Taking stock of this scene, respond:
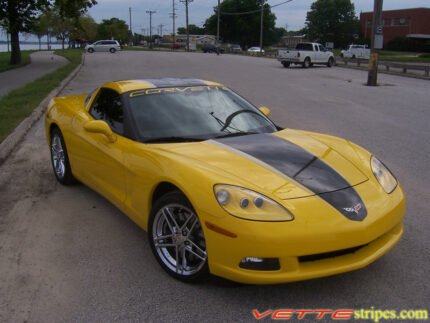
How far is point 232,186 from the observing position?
9.97 ft

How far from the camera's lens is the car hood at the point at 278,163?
124 inches

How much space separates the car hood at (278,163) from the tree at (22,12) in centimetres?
2482

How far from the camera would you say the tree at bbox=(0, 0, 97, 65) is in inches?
1037

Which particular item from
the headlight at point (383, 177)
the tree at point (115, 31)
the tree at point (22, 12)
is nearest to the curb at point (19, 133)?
the headlight at point (383, 177)

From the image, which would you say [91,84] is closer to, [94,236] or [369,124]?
[369,124]

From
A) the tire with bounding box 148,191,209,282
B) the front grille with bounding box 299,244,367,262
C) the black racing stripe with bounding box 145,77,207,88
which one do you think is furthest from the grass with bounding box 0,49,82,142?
the front grille with bounding box 299,244,367,262

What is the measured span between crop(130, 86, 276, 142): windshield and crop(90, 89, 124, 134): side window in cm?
17

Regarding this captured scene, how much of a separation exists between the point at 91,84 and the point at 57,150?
41.5 ft

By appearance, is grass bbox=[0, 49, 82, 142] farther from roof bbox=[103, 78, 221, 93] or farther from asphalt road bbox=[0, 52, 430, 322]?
A: roof bbox=[103, 78, 221, 93]

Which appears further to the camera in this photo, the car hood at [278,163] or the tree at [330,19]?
the tree at [330,19]

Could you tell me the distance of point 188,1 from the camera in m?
89.2

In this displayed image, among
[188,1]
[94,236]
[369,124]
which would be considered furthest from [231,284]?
[188,1]

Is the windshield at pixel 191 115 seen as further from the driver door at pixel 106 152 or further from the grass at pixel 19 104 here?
the grass at pixel 19 104

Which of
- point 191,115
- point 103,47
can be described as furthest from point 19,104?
point 103,47
